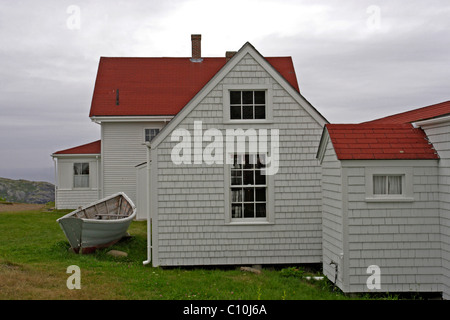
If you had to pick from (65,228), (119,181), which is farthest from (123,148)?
(65,228)

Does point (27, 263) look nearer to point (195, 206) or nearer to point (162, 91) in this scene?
point (195, 206)

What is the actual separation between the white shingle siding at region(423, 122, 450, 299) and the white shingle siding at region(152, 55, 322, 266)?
131 inches

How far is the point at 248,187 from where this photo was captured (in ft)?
37.6

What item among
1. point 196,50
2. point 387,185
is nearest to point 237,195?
point 387,185

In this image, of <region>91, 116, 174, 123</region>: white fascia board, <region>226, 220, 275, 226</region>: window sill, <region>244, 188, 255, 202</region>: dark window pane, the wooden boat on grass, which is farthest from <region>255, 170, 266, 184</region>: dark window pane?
<region>91, 116, 174, 123</region>: white fascia board

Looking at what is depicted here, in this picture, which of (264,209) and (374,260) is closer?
(374,260)

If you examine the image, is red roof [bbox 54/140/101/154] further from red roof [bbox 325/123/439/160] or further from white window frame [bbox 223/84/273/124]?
red roof [bbox 325/123/439/160]

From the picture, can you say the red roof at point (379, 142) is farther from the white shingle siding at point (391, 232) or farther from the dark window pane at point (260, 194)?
the dark window pane at point (260, 194)

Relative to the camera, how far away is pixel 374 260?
8.98 metres

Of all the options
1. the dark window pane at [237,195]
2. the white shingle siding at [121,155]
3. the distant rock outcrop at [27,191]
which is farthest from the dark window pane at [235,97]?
the distant rock outcrop at [27,191]

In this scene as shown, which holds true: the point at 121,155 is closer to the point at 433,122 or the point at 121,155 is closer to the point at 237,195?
the point at 237,195

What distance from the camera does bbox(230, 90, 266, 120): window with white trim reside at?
11.5 metres

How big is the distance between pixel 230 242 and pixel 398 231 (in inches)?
176
